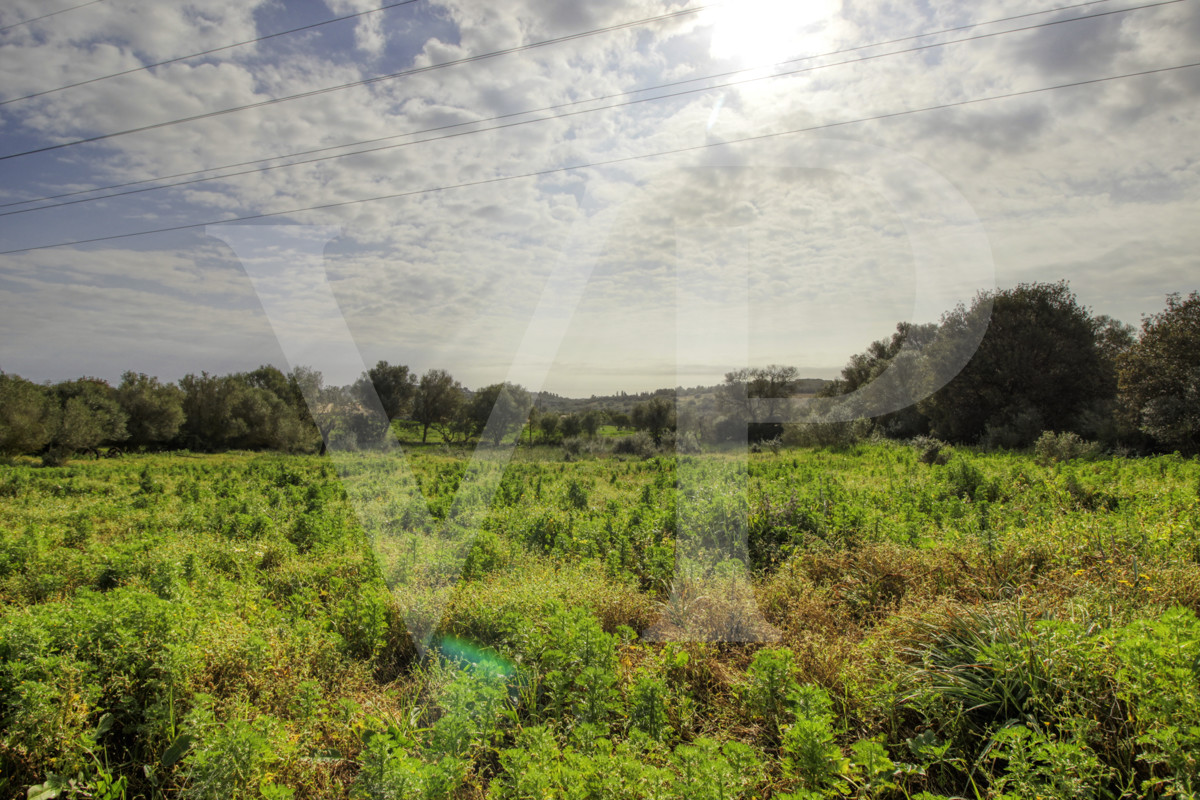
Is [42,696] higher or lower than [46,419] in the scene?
lower

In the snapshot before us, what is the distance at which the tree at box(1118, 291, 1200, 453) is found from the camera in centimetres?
1495

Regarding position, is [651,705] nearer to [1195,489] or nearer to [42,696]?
[42,696]

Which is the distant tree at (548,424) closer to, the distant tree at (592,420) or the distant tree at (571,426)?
the distant tree at (571,426)

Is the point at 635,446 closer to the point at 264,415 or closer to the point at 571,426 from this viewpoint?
the point at 571,426

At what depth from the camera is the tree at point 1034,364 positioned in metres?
21.4

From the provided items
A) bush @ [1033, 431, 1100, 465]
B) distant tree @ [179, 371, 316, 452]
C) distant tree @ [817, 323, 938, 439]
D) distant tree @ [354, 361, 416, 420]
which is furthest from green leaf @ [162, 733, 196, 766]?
distant tree @ [179, 371, 316, 452]

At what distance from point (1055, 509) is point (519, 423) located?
21.4 m

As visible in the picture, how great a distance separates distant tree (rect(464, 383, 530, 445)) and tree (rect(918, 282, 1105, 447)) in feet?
61.3

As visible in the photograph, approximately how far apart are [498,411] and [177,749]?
72.5 feet

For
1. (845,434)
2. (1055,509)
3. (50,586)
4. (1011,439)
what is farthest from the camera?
(845,434)

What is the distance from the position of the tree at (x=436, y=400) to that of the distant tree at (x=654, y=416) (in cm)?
1176

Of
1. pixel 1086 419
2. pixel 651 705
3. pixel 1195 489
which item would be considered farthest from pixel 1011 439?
pixel 651 705

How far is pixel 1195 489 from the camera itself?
25.5ft

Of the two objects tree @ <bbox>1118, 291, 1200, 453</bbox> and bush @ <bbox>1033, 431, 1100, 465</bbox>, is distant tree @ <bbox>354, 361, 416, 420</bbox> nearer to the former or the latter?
bush @ <bbox>1033, 431, 1100, 465</bbox>
